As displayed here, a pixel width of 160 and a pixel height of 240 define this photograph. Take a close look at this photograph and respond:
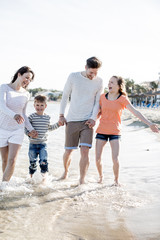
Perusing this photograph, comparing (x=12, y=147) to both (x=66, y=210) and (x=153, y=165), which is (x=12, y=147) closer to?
(x=66, y=210)

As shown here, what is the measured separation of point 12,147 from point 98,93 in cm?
164

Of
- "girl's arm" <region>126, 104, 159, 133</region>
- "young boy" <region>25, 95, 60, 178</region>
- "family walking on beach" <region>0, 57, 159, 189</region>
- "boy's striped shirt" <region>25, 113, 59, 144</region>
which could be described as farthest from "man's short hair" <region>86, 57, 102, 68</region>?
"boy's striped shirt" <region>25, 113, 59, 144</region>

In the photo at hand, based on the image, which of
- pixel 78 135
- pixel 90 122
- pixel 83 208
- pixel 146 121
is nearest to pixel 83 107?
pixel 90 122

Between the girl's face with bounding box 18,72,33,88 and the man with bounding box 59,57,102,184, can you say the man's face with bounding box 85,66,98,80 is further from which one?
the girl's face with bounding box 18,72,33,88

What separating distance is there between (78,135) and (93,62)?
1201 mm

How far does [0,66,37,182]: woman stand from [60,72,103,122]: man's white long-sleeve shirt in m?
0.77

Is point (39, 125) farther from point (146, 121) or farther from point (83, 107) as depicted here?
point (146, 121)

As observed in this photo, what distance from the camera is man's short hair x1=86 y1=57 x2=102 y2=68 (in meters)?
4.41

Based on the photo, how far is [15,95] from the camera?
13.4 ft

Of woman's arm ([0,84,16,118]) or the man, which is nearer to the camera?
woman's arm ([0,84,16,118])

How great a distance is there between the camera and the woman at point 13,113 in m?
3.97

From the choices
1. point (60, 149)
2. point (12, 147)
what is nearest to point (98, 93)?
point (12, 147)

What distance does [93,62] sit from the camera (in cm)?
441

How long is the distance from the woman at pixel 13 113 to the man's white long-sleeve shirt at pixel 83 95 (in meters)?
0.77
